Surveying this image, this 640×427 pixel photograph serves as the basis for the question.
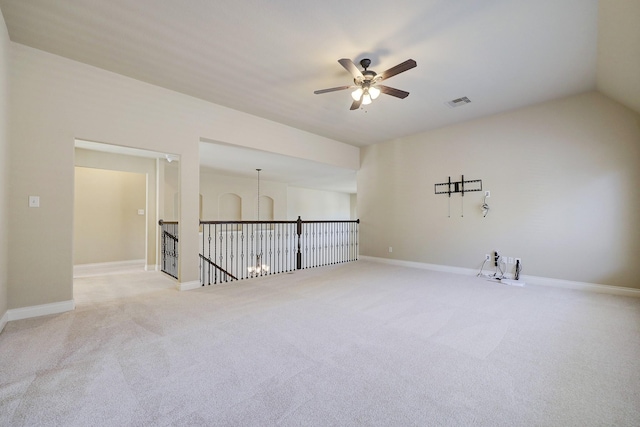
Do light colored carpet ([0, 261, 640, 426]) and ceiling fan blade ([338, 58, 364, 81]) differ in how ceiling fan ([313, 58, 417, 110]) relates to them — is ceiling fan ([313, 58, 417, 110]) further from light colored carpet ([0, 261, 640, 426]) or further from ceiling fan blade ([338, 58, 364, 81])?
light colored carpet ([0, 261, 640, 426])

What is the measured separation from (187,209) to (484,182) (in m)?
5.19

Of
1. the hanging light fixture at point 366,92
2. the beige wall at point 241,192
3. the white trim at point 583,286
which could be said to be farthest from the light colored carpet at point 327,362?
the beige wall at point 241,192

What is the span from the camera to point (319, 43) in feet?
9.23

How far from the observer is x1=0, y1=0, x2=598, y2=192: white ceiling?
2.38 m

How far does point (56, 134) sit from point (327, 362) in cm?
391

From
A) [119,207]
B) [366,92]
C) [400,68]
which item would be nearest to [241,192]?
[119,207]

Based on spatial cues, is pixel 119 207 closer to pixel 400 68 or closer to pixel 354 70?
pixel 354 70

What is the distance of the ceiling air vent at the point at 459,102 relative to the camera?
161 inches

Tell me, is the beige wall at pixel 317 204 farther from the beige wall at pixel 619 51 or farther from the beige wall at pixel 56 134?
the beige wall at pixel 619 51

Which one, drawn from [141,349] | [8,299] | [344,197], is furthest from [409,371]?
[344,197]

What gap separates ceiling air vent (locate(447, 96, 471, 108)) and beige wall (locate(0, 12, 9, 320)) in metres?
5.40

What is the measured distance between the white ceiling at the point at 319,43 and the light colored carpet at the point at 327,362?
9.69 ft

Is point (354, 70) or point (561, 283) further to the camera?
point (561, 283)

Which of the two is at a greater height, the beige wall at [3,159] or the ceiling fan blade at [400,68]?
the ceiling fan blade at [400,68]
